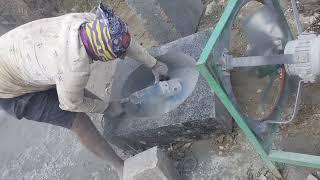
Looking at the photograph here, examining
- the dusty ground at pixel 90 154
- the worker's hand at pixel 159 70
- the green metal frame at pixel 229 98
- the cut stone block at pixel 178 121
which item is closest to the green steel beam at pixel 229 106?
the green metal frame at pixel 229 98

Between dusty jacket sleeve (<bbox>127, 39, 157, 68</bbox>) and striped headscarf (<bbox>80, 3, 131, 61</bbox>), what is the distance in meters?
0.31

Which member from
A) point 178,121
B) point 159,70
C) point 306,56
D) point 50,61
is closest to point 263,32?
point 306,56

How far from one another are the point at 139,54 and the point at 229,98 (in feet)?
3.65

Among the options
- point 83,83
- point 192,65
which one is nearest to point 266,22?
point 192,65

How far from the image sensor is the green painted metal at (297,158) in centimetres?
295

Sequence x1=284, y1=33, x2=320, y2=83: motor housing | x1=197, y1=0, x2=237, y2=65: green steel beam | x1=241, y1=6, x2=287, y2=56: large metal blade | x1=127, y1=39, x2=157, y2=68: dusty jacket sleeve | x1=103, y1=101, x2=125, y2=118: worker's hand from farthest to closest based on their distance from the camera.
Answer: x1=103, y1=101, x2=125, y2=118: worker's hand
x1=127, y1=39, x2=157, y2=68: dusty jacket sleeve
x1=241, y1=6, x2=287, y2=56: large metal blade
x1=284, y1=33, x2=320, y2=83: motor housing
x1=197, y1=0, x2=237, y2=65: green steel beam

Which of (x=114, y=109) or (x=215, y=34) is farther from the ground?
(x=215, y=34)

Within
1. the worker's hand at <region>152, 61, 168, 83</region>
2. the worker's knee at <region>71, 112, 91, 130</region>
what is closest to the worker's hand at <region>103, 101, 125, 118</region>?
the worker's knee at <region>71, 112, 91, 130</region>

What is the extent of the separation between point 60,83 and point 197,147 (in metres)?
1.38

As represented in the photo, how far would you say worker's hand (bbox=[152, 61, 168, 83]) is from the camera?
3.97 m

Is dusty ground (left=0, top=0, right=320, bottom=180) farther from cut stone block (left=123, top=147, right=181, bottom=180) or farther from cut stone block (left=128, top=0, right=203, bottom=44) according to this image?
cut stone block (left=123, top=147, right=181, bottom=180)

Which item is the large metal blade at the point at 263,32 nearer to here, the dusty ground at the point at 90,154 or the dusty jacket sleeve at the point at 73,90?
the dusty ground at the point at 90,154

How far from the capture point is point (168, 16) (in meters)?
4.60

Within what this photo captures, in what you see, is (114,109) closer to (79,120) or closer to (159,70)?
(79,120)
